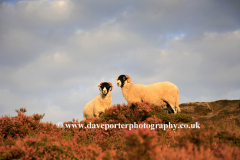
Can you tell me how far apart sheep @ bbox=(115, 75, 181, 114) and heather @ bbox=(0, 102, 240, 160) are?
1907mm

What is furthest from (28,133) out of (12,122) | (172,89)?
(172,89)

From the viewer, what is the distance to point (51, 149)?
5.23m

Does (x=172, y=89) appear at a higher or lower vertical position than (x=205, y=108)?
higher

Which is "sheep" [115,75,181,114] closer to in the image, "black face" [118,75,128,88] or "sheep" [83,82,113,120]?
"black face" [118,75,128,88]

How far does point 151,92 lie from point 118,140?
6.74m

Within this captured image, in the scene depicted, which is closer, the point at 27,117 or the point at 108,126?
the point at 27,117

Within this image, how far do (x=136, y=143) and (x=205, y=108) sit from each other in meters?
22.4

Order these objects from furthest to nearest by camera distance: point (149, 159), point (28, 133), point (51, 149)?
point (28, 133) → point (51, 149) → point (149, 159)

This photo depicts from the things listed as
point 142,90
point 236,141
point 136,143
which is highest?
point 142,90

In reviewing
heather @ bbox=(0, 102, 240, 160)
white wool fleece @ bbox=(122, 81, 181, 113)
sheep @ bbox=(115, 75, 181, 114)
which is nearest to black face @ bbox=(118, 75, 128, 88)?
sheep @ bbox=(115, 75, 181, 114)

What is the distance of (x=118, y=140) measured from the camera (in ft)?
27.2

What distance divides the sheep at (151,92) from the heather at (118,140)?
6.26ft

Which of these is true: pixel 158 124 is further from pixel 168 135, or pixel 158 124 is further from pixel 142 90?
pixel 142 90

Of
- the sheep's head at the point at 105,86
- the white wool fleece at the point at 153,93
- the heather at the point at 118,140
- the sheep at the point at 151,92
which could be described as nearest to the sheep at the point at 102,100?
the sheep's head at the point at 105,86
